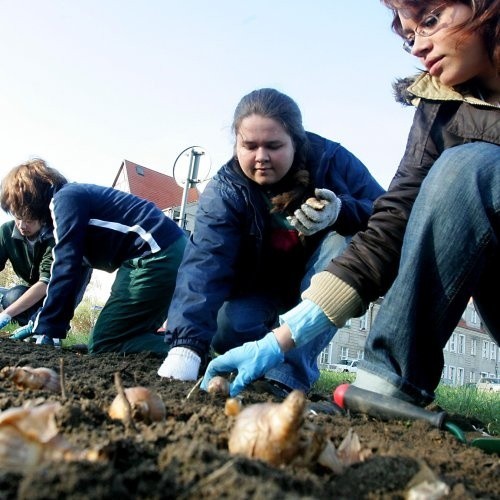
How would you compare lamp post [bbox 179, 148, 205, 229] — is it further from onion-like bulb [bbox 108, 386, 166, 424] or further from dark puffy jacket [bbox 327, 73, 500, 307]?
onion-like bulb [bbox 108, 386, 166, 424]

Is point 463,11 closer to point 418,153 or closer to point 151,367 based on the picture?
point 418,153

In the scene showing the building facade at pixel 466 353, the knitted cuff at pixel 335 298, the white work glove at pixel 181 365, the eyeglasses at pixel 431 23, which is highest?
the eyeglasses at pixel 431 23

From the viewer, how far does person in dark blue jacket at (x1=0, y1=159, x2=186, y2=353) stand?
13.3 ft

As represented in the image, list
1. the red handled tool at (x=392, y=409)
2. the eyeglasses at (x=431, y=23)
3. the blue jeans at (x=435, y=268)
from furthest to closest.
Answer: the eyeglasses at (x=431, y=23) < the blue jeans at (x=435, y=268) < the red handled tool at (x=392, y=409)

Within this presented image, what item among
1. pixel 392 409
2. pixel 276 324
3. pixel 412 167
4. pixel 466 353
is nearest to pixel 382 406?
pixel 392 409

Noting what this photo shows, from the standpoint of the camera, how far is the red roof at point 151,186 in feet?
102

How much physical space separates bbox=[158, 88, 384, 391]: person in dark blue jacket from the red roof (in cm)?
2717

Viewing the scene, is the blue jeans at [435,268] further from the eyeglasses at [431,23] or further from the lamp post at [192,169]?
the lamp post at [192,169]

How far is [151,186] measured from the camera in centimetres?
3209

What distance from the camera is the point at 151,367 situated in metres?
3.15

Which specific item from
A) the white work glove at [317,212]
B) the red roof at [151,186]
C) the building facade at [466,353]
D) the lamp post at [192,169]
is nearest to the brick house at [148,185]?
the red roof at [151,186]

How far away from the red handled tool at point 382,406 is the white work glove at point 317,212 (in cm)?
119

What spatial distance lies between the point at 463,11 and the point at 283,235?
4.96ft

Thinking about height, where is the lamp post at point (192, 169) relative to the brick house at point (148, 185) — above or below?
below
